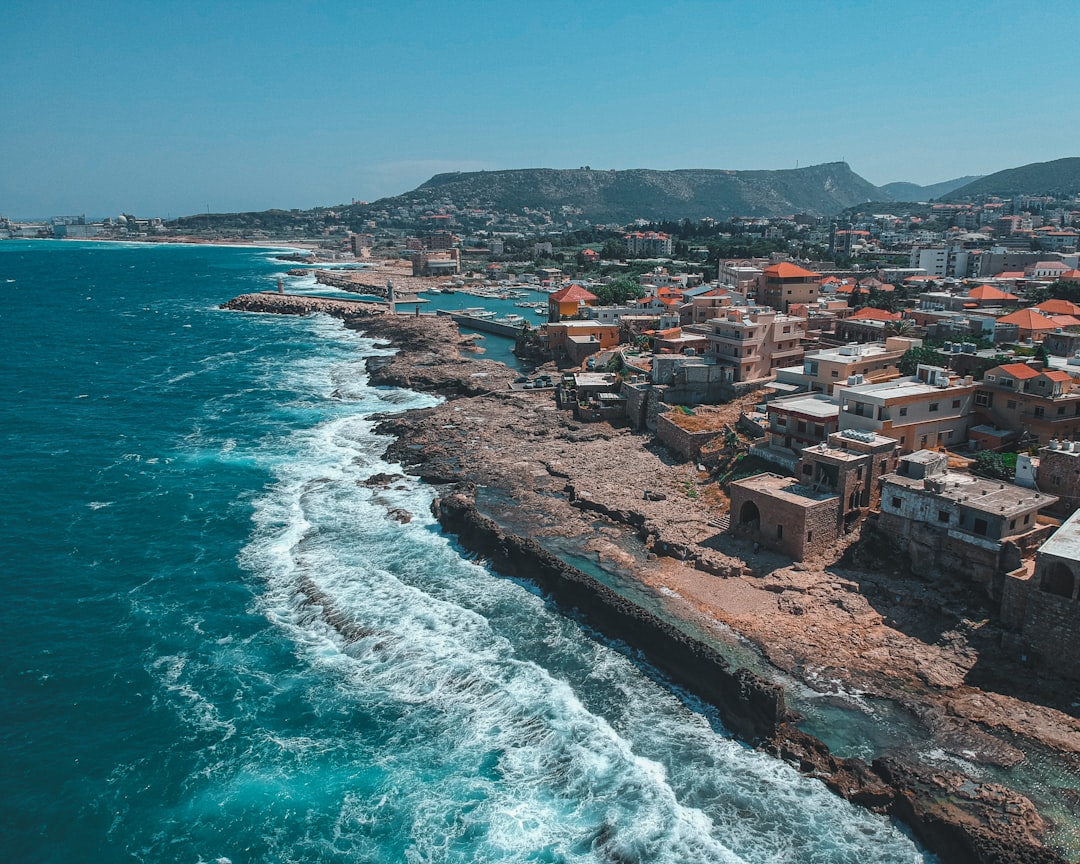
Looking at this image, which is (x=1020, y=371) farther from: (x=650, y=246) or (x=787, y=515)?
(x=650, y=246)

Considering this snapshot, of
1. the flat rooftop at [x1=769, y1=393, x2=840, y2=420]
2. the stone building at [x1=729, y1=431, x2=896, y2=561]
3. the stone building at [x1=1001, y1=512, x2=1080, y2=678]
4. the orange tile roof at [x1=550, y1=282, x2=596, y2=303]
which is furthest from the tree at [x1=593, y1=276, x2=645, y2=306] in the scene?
the stone building at [x1=1001, y1=512, x2=1080, y2=678]

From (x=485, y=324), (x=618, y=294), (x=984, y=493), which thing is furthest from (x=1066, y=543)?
(x=485, y=324)

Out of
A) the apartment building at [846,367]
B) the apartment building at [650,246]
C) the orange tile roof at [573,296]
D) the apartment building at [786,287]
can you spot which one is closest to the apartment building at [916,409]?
the apartment building at [846,367]

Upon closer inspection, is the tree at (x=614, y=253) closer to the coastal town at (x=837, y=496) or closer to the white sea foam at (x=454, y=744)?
the coastal town at (x=837, y=496)

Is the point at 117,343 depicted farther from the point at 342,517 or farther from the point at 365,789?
the point at 365,789

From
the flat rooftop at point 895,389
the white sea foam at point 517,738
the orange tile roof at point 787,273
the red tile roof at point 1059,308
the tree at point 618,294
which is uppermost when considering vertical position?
the orange tile roof at point 787,273

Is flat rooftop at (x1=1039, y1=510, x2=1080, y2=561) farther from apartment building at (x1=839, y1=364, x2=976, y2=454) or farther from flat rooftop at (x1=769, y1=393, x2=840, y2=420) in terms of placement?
flat rooftop at (x1=769, y1=393, x2=840, y2=420)

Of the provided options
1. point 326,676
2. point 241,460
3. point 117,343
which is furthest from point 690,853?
point 117,343
